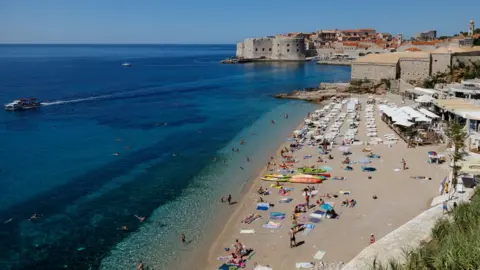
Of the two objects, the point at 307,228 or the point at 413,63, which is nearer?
the point at 307,228

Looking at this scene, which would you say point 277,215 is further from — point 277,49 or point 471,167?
point 277,49

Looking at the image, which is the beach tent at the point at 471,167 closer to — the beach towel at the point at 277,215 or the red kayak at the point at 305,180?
the red kayak at the point at 305,180

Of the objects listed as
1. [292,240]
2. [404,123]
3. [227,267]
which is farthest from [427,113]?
[227,267]

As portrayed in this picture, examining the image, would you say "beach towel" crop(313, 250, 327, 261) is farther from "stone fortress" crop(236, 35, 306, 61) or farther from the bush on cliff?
"stone fortress" crop(236, 35, 306, 61)

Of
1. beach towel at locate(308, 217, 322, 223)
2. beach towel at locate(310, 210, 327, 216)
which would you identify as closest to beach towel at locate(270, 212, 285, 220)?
beach towel at locate(308, 217, 322, 223)

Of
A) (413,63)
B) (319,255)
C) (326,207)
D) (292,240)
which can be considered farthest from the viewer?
(413,63)

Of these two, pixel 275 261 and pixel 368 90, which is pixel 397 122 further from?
pixel 368 90

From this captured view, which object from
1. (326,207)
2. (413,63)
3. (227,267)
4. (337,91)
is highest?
(413,63)
